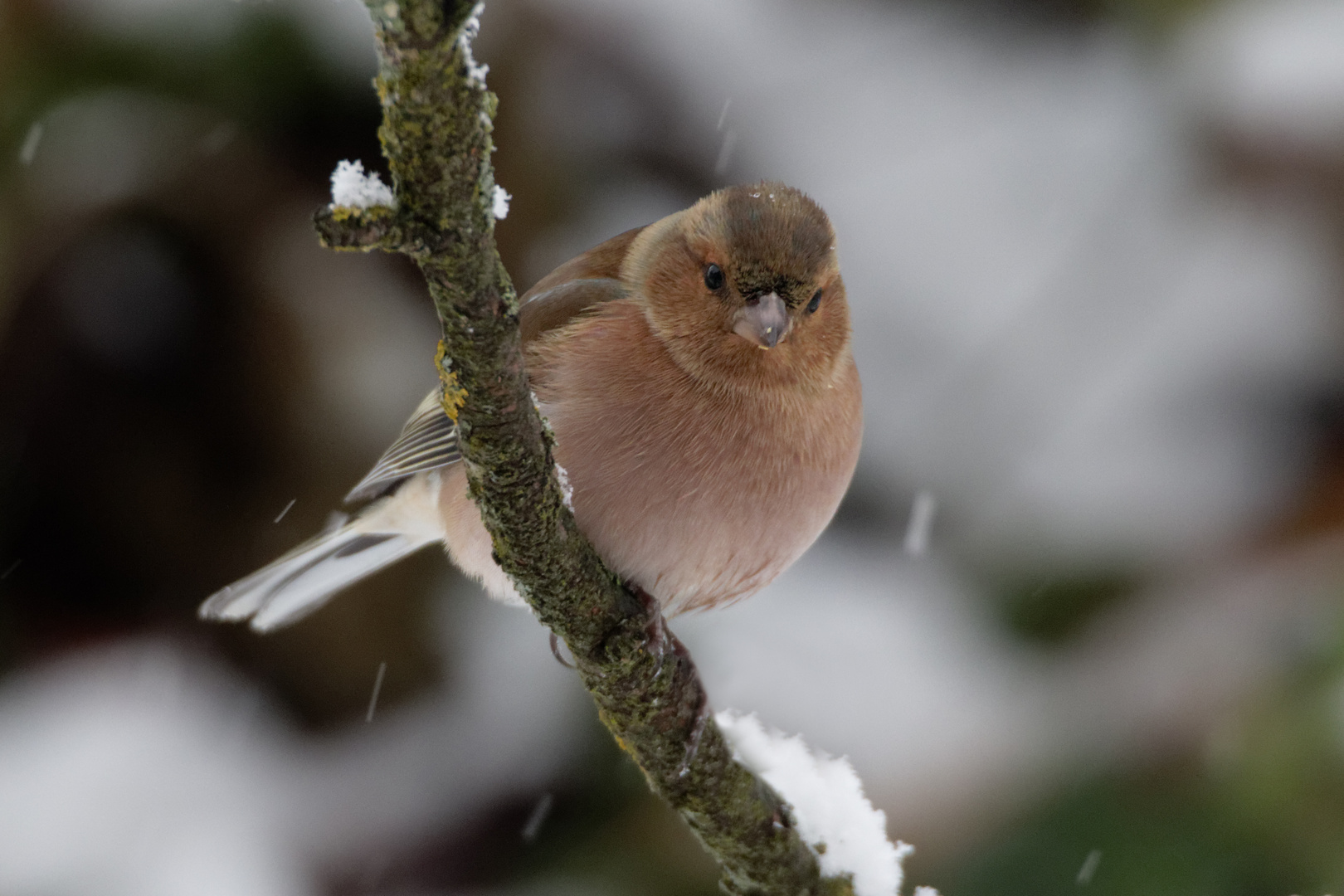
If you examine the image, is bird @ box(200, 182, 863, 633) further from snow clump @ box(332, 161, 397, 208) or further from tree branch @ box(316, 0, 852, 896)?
snow clump @ box(332, 161, 397, 208)

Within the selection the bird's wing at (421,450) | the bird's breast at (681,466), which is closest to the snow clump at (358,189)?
the bird's breast at (681,466)

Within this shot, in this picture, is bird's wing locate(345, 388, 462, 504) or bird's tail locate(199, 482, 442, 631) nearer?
bird's wing locate(345, 388, 462, 504)

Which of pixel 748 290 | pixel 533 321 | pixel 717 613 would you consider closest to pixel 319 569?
pixel 533 321

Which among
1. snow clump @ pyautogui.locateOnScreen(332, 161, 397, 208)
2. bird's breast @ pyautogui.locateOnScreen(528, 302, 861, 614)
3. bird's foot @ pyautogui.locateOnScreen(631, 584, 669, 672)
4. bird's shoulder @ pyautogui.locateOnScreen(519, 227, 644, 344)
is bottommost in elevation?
bird's foot @ pyautogui.locateOnScreen(631, 584, 669, 672)

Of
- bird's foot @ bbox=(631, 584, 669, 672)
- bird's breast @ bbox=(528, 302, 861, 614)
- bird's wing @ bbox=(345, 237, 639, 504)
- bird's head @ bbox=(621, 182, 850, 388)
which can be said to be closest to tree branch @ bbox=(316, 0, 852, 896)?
bird's foot @ bbox=(631, 584, 669, 672)

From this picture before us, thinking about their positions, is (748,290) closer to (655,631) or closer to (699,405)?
(699,405)

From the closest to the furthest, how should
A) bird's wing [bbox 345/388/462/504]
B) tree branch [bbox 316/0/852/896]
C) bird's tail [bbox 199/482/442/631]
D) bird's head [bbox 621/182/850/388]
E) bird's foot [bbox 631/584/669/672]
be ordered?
1. tree branch [bbox 316/0/852/896]
2. bird's foot [bbox 631/584/669/672]
3. bird's head [bbox 621/182/850/388]
4. bird's wing [bbox 345/388/462/504]
5. bird's tail [bbox 199/482/442/631]
